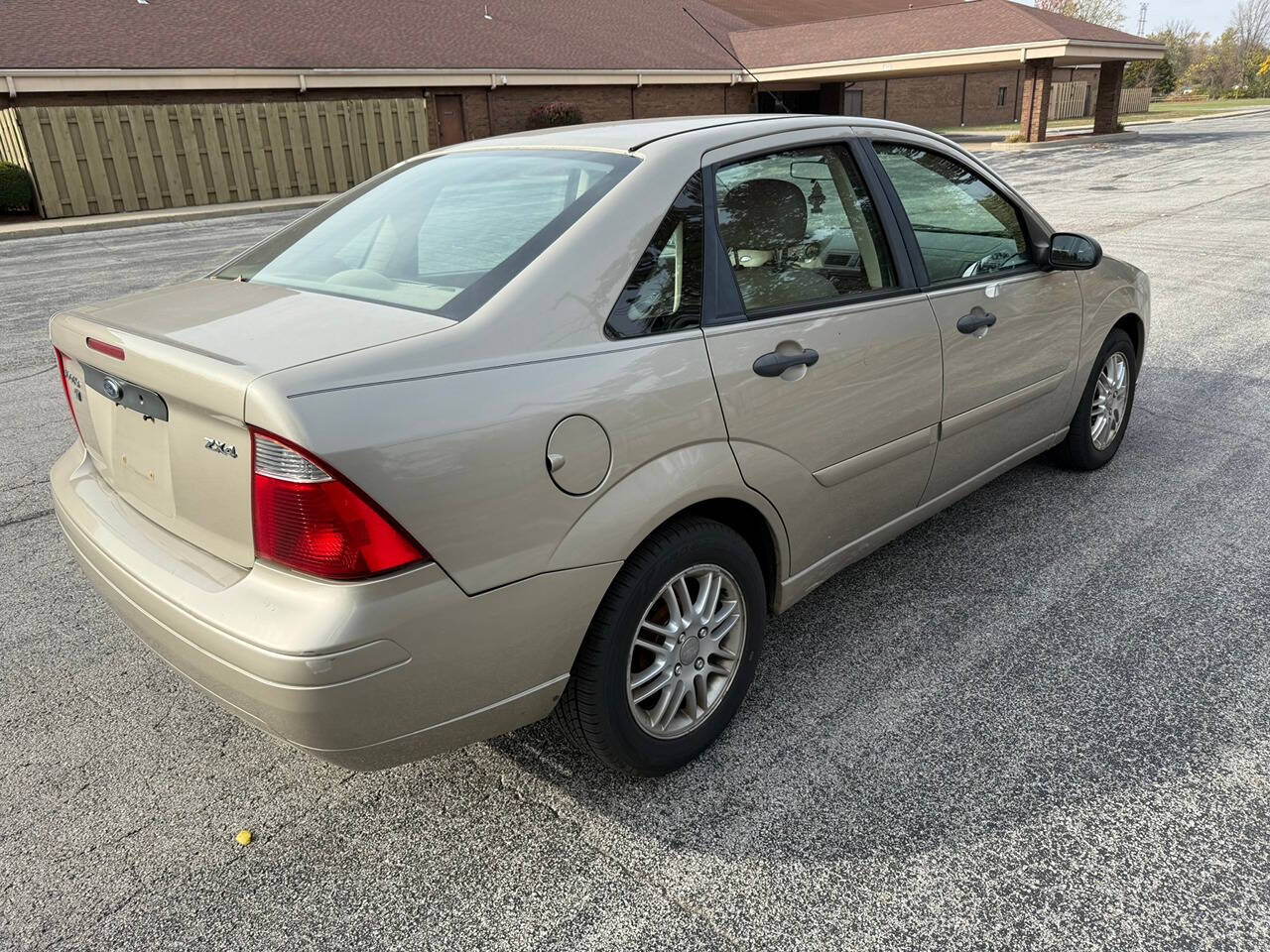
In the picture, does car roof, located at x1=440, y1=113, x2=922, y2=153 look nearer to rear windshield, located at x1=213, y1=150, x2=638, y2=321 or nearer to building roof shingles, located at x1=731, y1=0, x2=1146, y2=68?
rear windshield, located at x1=213, y1=150, x2=638, y2=321

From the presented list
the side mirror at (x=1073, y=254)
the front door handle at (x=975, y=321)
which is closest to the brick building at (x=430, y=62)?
the side mirror at (x=1073, y=254)

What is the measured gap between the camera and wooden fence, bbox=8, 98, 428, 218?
19875mm

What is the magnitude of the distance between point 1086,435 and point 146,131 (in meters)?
21.9

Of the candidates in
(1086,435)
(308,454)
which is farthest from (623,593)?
(1086,435)

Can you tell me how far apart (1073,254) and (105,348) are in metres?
3.51

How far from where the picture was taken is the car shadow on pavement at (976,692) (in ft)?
8.73

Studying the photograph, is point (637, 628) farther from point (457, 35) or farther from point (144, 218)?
point (457, 35)

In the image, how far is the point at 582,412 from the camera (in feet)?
7.57

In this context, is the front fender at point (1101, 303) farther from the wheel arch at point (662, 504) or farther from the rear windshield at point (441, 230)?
the rear windshield at point (441, 230)

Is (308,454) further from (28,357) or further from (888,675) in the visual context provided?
(28,357)

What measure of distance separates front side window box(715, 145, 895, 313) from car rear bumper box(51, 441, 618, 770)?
105cm

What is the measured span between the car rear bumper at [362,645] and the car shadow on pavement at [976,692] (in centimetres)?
62

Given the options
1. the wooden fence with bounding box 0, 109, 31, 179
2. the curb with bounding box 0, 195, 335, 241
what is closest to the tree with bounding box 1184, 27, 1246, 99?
the curb with bounding box 0, 195, 335, 241

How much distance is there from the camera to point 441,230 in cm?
297
